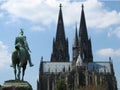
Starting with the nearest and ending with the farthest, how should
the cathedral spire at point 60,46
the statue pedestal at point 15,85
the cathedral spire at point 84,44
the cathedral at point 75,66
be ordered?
1. the statue pedestal at point 15,85
2. the cathedral at point 75,66
3. the cathedral spire at point 60,46
4. the cathedral spire at point 84,44

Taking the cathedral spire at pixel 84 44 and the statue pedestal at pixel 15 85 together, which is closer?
the statue pedestal at pixel 15 85

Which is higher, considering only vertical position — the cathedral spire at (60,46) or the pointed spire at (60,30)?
the pointed spire at (60,30)

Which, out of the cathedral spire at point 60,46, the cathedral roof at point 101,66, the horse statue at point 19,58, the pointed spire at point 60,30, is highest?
the pointed spire at point 60,30

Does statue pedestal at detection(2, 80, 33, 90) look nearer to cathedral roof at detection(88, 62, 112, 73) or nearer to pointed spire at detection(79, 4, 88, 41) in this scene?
cathedral roof at detection(88, 62, 112, 73)

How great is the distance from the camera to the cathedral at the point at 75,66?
95.6 metres

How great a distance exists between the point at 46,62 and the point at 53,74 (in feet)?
18.6

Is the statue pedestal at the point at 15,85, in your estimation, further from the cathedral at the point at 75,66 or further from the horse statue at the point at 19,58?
the cathedral at the point at 75,66

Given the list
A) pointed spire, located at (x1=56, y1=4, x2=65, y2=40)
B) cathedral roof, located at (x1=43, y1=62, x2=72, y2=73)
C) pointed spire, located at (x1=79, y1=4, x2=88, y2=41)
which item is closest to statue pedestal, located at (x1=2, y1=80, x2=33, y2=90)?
cathedral roof, located at (x1=43, y1=62, x2=72, y2=73)

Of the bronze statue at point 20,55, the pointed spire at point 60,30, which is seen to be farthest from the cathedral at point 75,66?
the bronze statue at point 20,55

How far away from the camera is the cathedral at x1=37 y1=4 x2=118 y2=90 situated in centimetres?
9562

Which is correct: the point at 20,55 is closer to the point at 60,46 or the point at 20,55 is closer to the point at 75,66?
the point at 75,66

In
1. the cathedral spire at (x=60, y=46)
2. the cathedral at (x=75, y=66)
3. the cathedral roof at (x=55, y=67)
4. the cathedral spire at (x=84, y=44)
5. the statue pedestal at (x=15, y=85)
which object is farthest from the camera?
the cathedral spire at (x=84, y=44)

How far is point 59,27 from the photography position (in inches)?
4259


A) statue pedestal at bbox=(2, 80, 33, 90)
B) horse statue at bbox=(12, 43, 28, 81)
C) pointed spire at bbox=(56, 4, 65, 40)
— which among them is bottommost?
statue pedestal at bbox=(2, 80, 33, 90)
